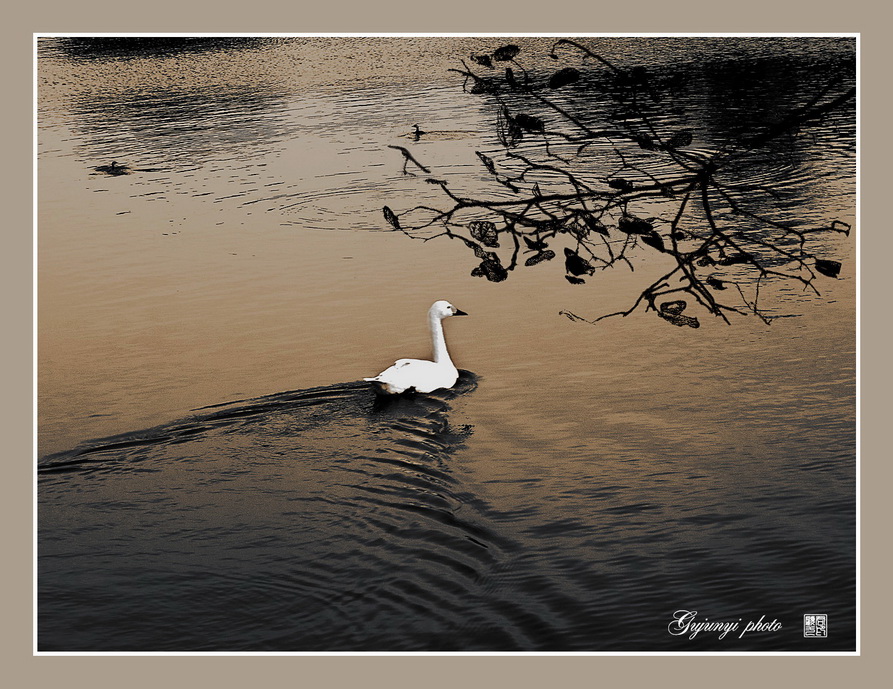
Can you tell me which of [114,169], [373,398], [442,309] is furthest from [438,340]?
[114,169]

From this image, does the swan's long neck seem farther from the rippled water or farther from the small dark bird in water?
the small dark bird in water

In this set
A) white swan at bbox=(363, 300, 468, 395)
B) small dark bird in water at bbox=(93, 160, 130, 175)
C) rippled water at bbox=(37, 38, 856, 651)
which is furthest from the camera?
small dark bird in water at bbox=(93, 160, 130, 175)

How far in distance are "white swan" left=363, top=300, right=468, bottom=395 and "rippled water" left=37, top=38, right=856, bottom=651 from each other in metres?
0.09

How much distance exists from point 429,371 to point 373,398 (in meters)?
0.33

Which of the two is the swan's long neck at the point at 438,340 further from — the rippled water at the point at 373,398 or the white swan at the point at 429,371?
the rippled water at the point at 373,398

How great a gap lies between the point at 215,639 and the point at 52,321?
7.54ft

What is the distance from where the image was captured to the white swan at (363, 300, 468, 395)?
234 inches

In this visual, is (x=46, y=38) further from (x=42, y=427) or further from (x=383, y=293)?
(x=383, y=293)

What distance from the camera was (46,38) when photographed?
470cm

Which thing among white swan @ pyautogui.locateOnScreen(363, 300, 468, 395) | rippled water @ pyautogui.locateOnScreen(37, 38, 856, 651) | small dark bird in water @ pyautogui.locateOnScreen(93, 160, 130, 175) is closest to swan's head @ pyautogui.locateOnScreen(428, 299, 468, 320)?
white swan @ pyautogui.locateOnScreen(363, 300, 468, 395)

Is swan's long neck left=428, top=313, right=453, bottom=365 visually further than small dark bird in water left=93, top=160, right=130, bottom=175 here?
No

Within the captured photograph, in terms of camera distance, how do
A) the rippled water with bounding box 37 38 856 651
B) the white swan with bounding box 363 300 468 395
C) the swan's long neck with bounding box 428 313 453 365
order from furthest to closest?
1. the swan's long neck with bounding box 428 313 453 365
2. the white swan with bounding box 363 300 468 395
3. the rippled water with bounding box 37 38 856 651

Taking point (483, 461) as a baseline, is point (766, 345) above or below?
above

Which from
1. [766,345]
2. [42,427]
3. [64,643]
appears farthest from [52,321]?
[766,345]
